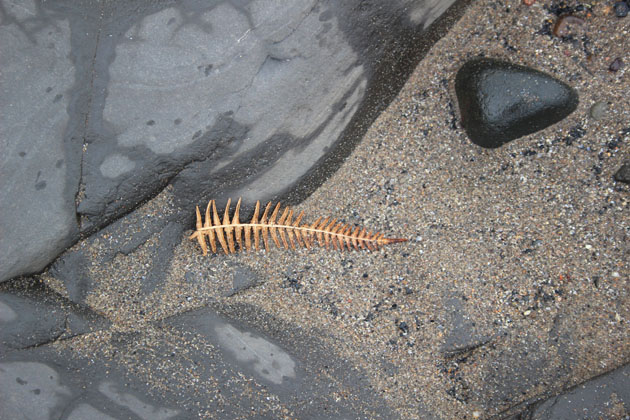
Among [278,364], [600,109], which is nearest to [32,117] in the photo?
[278,364]

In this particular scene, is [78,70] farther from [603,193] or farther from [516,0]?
[603,193]

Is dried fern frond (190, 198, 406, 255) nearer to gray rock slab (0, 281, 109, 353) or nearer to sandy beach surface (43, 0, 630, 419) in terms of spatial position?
sandy beach surface (43, 0, 630, 419)

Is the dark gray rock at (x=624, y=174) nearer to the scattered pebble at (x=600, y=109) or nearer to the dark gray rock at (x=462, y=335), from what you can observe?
the scattered pebble at (x=600, y=109)

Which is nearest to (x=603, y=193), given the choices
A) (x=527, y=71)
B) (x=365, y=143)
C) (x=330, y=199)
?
(x=527, y=71)

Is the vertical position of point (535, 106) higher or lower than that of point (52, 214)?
lower

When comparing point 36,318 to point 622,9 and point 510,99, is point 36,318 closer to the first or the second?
point 510,99

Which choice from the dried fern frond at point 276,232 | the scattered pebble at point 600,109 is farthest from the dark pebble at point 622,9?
the dried fern frond at point 276,232

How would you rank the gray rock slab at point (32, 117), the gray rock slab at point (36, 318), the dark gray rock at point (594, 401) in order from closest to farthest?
the gray rock slab at point (32, 117) → the gray rock slab at point (36, 318) → the dark gray rock at point (594, 401)
